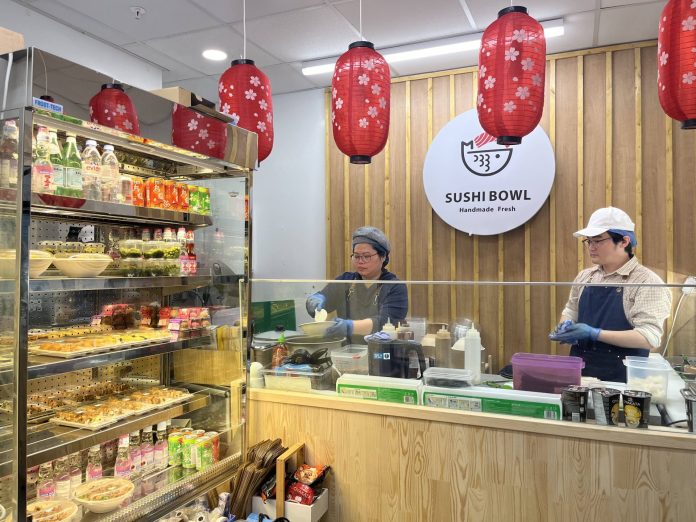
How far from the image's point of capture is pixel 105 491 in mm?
1975

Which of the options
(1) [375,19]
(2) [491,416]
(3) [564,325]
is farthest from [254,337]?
(1) [375,19]

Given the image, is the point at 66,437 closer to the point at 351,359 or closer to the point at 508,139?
the point at 351,359

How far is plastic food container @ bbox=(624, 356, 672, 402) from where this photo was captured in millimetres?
1959

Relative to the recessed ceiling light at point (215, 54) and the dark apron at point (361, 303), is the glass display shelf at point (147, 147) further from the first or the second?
the recessed ceiling light at point (215, 54)

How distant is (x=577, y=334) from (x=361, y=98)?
4.95ft

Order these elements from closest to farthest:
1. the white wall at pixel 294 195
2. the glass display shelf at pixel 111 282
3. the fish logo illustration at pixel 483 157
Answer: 1. the glass display shelf at pixel 111 282
2. the fish logo illustration at pixel 483 157
3. the white wall at pixel 294 195

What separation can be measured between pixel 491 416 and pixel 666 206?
9.62 feet

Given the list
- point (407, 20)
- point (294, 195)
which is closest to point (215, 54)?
point (294, 195)

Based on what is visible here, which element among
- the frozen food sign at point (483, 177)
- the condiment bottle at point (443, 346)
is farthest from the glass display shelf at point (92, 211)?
the frozen food sign at point (483, 177)

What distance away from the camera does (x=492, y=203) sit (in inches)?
175

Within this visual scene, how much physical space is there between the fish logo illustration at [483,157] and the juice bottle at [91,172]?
324 centimetres

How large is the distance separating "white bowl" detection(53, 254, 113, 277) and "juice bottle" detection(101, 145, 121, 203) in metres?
0.24

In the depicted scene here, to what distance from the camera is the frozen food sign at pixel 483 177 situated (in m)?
4.34

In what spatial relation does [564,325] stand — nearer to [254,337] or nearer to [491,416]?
[491,416]
